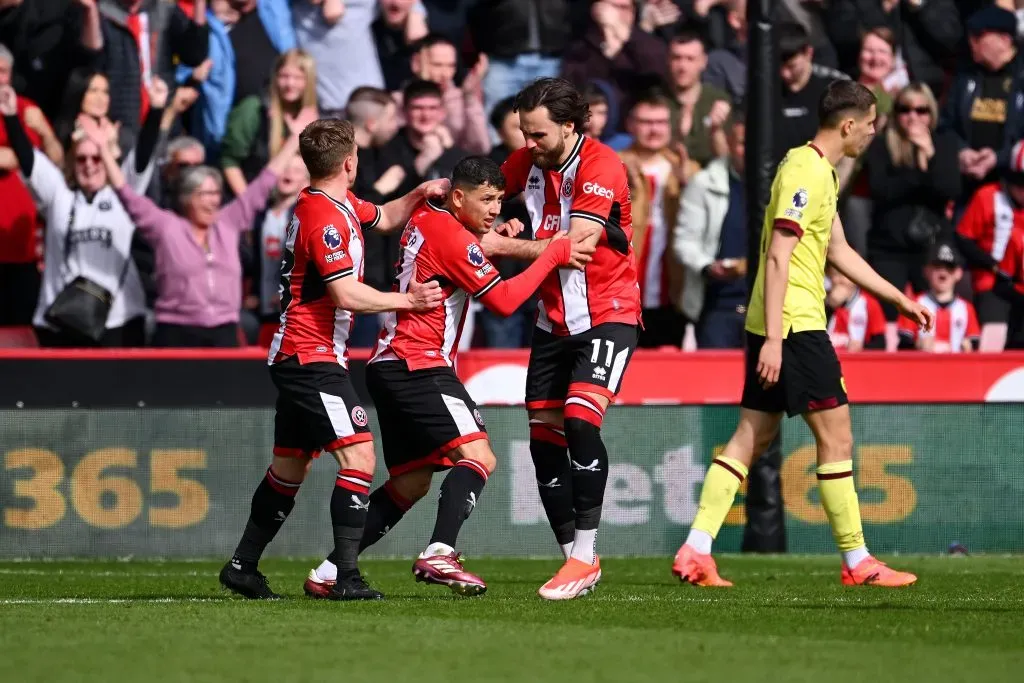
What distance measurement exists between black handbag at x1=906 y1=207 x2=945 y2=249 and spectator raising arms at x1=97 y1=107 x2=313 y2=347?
536 centimetres

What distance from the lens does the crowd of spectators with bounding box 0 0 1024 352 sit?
1241 centimetres

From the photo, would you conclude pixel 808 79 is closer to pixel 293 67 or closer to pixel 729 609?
pixel 293 67

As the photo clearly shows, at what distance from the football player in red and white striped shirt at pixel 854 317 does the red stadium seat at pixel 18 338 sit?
19.6 ft

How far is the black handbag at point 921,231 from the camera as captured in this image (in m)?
13.8

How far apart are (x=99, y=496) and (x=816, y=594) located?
5.13 m

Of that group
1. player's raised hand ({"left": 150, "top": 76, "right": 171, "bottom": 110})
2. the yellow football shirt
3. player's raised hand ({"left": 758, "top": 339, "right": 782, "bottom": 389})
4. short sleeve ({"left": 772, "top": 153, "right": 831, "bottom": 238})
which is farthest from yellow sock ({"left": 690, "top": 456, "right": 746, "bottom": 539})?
player's raised hand ({"left": 150, "top": 76, "right": 171, "bottom": 110})

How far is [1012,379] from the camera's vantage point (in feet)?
39.4

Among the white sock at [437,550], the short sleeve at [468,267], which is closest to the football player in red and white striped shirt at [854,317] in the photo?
the short sleeve at [468,267]

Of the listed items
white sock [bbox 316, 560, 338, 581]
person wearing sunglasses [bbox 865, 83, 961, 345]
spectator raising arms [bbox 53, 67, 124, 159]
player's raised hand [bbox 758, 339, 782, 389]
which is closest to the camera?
white sock [bbox 316, 560, 338, 581]

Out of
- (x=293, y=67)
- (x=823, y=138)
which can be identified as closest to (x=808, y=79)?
(x=293, y=67)

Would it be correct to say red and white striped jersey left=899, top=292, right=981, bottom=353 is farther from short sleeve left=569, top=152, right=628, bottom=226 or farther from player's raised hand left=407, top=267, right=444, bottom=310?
player's raised hand left=407, top=267, right=444, bottom=310

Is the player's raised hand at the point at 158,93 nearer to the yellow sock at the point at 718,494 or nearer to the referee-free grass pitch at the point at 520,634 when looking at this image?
the referee-free grass pitch at the point at 520,634

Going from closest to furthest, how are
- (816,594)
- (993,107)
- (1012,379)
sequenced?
(816,594)
(1012,379)
(993,107)

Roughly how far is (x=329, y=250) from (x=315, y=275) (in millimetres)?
245
